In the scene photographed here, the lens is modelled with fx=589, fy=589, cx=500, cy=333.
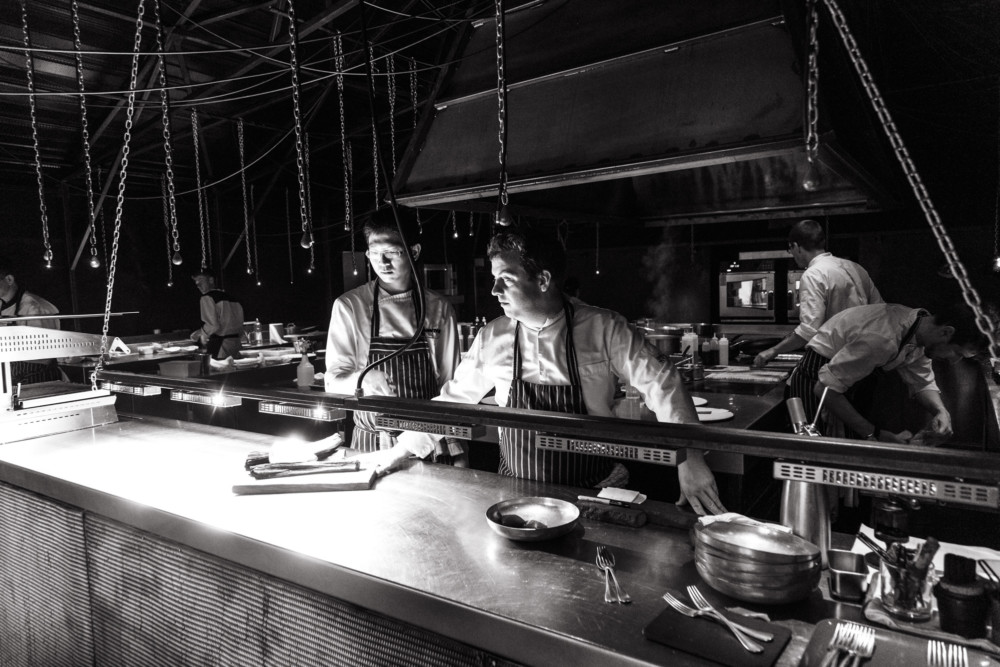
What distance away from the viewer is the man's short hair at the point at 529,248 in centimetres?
236

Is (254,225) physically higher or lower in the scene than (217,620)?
higher

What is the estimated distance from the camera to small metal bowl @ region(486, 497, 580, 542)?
1.63m

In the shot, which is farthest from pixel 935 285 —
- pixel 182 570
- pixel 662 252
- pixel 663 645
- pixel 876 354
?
pixel 182 570

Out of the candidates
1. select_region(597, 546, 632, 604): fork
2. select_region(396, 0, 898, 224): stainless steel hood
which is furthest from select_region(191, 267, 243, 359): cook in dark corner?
select_region(597, 546, 632, 604): fork

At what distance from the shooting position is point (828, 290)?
4.55 m

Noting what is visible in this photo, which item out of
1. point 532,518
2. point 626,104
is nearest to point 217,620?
point 532,518

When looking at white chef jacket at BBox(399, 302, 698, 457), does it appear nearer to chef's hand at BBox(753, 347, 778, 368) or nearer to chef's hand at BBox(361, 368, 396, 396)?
chef's hand at BBox(361, 368, 396, 396)

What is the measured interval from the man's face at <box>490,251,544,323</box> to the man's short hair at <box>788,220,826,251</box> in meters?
3.16

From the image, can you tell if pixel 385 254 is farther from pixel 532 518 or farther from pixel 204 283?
pixel 204 283

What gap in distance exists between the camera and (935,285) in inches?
279

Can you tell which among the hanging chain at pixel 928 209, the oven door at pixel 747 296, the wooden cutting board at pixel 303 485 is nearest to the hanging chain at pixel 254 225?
the oven door at pixel 747 296

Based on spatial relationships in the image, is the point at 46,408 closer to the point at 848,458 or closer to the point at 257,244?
the point at 848,458

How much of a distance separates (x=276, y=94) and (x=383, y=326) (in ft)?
19.6

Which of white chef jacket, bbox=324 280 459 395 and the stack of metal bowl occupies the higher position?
white chef jacket, bbox=324 280 459 395
